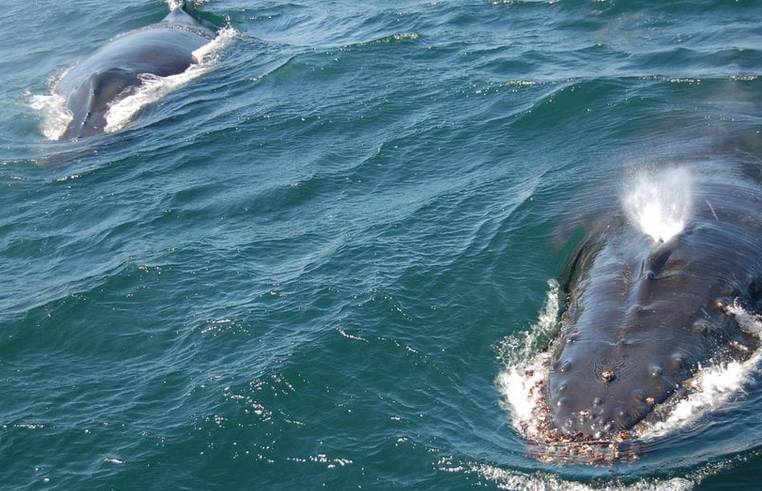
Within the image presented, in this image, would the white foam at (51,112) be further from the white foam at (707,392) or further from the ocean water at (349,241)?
the white foam at (707,392)

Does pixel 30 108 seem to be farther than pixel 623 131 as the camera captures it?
Yes

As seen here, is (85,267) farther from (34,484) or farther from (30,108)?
(30,108)

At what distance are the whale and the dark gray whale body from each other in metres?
21.1

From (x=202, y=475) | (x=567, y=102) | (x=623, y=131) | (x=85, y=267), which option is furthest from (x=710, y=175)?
(x=85, y=267)

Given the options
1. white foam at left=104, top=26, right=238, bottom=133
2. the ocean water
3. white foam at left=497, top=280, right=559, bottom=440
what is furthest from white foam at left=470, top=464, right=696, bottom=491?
white foam at left=104, top=26, right=238, bottom=133

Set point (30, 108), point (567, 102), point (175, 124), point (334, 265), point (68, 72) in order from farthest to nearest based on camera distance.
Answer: point (68, 72), point (30, 108), point (175, 124), point (567, 102), point (334, 265)

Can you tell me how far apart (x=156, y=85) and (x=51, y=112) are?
177 inches

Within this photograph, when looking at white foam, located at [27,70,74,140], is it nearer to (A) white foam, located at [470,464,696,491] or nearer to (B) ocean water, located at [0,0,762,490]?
(B) ocean water, located at [0,0,762,490]

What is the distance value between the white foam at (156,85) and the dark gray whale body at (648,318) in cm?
1992

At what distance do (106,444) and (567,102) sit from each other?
2016 cm

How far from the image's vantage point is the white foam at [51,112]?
1368 inches

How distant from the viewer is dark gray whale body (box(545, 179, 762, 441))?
16297mm

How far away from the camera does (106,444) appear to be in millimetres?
18047

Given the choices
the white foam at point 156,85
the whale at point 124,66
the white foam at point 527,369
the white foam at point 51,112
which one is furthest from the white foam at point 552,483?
the white foam at point 51,112
